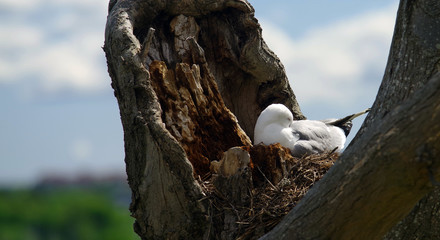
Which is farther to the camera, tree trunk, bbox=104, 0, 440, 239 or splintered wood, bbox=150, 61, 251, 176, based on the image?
splintered wood, bbox=150, 61, 251, 176

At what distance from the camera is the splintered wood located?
5.17 metres

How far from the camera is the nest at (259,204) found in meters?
4.45

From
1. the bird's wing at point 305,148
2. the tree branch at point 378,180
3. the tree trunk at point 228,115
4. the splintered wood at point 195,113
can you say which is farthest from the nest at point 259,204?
the tree branch at point 378,180

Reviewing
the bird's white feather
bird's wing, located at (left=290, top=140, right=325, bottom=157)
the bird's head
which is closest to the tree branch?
bird's wing, located at (left=290, top=140, right=325, bottom=157)

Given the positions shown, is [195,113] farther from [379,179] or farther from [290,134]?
[379,179]

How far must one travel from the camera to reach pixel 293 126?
19.4 ft

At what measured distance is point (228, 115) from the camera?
5.63 m

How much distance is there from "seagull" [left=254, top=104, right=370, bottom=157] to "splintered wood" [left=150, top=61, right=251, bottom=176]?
21 centimetres

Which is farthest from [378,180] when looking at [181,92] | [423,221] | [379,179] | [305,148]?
[181,92]

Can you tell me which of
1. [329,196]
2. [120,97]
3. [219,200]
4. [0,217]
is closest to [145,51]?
[120,97]

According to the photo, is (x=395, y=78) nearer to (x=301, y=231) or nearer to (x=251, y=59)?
(x=301, y=231)

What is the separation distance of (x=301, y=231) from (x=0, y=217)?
95.6ft

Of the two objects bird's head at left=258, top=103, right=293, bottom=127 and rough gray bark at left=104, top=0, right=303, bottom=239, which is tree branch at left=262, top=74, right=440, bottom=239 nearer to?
rough gray bark at left=104, top=0, right=303, bottom=239

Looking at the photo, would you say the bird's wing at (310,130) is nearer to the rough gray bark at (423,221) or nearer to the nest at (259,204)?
the nest at (259,204)
